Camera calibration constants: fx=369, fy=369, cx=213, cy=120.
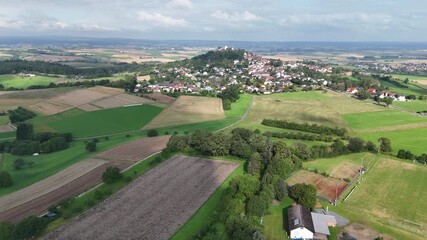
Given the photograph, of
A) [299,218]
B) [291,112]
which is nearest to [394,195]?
[299,218]

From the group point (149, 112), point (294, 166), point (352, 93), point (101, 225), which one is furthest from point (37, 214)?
point (352, 93)

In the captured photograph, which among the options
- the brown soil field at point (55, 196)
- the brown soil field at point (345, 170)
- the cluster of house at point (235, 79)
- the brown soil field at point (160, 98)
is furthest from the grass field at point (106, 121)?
the brown soil field at point (345, 170)

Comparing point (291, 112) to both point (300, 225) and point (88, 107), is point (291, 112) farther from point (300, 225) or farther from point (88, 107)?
point (300, 225)

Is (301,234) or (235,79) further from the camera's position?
(235,79)

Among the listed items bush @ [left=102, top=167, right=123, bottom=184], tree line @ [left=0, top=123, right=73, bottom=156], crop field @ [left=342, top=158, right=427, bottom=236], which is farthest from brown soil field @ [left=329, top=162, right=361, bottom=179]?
tree line @ [left=0, top=123, right=73, bottom=156]

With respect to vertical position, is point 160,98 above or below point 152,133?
above

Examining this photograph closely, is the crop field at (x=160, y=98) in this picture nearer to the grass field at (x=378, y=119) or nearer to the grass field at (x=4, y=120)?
the grass field at (x=4, y=120)

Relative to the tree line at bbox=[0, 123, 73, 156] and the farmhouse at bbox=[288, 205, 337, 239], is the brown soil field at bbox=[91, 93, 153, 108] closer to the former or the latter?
the tree line at bbox=[0, 123, 73, 156]
